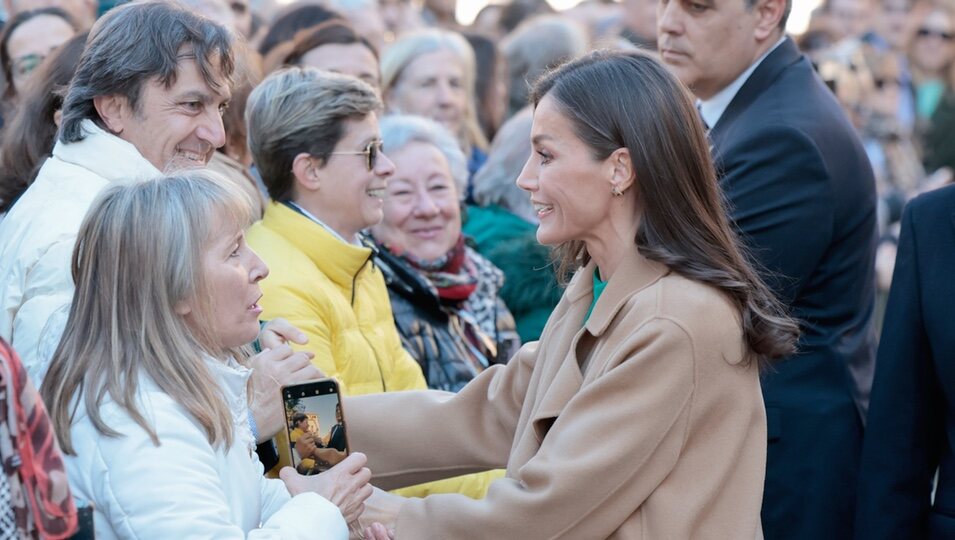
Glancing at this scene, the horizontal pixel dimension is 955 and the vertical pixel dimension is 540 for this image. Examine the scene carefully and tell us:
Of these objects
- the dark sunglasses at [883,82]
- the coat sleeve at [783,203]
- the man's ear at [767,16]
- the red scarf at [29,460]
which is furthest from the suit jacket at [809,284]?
the dark sunglasses at [883,82]

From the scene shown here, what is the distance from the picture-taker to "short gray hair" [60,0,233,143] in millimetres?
3285

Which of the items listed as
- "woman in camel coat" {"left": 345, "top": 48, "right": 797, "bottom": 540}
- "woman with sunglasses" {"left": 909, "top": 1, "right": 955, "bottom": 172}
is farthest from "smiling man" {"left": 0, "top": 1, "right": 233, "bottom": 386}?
"woman with sunglasses" {"left": 909, "top": 1, "right": 955, "bottom": 172}

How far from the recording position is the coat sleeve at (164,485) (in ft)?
7.84

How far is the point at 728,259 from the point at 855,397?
1.30 meters

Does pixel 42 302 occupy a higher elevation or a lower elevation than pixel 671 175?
lower

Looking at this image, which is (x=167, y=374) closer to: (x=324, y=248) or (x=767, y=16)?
(x=324, y=248)

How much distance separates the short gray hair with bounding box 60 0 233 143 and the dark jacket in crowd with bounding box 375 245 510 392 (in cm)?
131

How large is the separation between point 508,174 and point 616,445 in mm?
2945

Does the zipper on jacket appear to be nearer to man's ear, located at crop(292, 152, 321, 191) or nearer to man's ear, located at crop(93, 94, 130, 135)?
man's ear, located at crop(292, 152, 321, 191)

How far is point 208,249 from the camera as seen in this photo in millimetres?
2695

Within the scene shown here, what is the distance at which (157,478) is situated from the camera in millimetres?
2408

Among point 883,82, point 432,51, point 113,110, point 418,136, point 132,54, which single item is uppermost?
point 132,54

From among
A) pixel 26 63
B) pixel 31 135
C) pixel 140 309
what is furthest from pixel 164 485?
pixel 26 63

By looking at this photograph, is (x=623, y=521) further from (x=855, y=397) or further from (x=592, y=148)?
(x=855, y=397)
